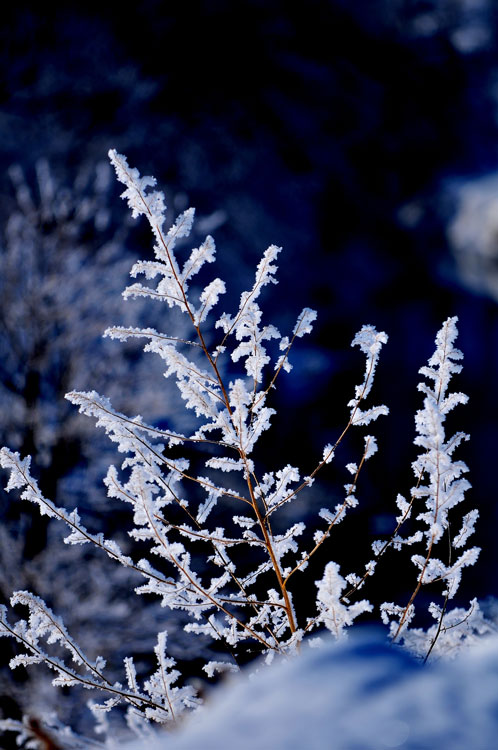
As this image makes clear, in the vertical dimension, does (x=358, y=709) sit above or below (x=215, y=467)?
below

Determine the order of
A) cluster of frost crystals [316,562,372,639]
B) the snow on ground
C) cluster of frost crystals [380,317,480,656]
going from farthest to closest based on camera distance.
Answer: cluster of frost crystals [380,317,480,656], cluster of frost crystals [316,562,372,639], the snow on ground

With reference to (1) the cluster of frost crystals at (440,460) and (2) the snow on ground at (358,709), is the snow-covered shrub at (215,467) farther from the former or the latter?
(2) the snow on ground at (358,709)

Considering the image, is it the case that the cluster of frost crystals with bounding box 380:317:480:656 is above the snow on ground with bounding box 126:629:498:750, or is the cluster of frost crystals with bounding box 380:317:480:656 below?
above

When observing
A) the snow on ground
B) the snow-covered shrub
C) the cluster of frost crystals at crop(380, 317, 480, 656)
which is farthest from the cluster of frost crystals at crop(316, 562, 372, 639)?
the snow on ground

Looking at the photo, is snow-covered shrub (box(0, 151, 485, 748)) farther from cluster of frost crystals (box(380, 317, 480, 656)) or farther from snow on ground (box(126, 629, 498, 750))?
snow on ground (box(126, 629, 498, 750))

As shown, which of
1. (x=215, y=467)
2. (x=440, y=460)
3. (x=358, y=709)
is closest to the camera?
(x=358, y=709)

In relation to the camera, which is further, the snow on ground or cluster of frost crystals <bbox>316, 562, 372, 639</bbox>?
cluster of frost crystals <bbox>316, 562, 372, 639</bbox>

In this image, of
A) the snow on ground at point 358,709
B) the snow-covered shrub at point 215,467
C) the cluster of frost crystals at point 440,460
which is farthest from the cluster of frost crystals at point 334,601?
the snow on ground at point 358,709

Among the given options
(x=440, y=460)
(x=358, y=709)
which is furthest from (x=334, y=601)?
(x=358, y=709)

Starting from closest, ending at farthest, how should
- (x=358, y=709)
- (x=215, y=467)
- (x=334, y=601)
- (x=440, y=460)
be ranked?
(x=358, y=709), (x=334, y=601), (x=440, y=460), (x=215, y=467)

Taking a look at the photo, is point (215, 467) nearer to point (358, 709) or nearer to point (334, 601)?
point (334, 601)

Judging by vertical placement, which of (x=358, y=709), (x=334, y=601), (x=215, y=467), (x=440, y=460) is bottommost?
(x=358, y=709)

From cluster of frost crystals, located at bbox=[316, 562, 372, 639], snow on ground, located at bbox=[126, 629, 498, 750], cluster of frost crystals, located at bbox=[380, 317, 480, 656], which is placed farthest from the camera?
cluster of frost crystals, located at bbox=[380, 317, 480, 656]

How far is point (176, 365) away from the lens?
5.65 feet
